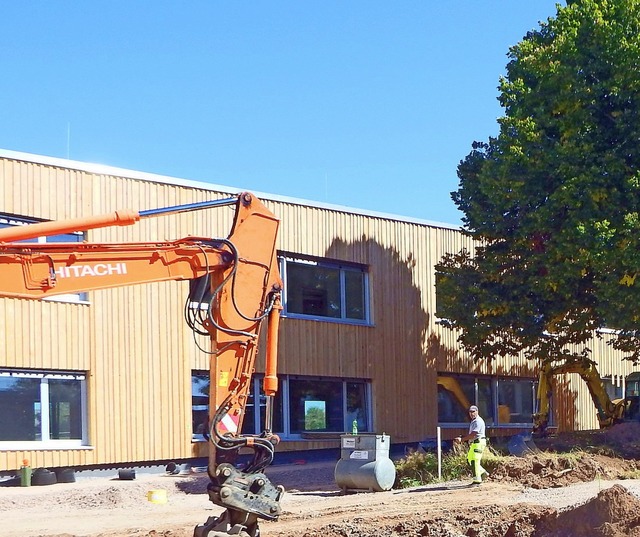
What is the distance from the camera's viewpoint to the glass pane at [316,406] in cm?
2825

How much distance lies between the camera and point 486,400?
34.2 meters

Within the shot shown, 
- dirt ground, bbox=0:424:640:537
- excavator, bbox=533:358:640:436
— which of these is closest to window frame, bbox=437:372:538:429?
excavator, bbox=533:358:640:436

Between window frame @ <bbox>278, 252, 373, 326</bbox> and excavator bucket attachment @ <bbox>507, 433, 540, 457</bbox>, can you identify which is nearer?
excavator bucket attachment @ <bbox>507, 433, 540, 457</bbox>

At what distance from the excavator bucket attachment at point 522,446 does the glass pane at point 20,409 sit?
10.6 metres

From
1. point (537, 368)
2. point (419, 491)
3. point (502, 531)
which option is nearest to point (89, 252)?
point (502, 531)

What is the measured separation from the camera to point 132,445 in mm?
24094

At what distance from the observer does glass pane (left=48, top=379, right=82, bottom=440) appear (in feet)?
75.9

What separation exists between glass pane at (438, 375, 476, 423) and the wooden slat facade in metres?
0.58

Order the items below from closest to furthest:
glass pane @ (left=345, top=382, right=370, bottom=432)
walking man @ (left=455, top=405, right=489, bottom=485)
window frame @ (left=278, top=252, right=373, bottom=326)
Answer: walking man @ (left=455, top=405, right=489, bottom=485) < window frame @ (left=278, top=252, right=373, bottom=326) < glass pane @ (left=345, top=382, right=370, bottom=432)

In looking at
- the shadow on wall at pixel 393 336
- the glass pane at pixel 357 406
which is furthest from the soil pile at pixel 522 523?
the shadow on wall at pixel 393 336

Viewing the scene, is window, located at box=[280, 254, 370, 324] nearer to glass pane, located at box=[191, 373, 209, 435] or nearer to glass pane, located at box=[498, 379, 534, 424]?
glass pane, located at box=[191, 373, 209, 435]

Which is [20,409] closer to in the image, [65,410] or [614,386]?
[65,410]

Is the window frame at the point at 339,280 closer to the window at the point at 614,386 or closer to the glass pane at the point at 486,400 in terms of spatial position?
the glass pane at the point at 486,400

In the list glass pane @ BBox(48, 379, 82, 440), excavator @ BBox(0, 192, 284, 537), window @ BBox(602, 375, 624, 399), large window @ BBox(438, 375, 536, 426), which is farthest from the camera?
window @ BBox(602, 375, 624, 399)
